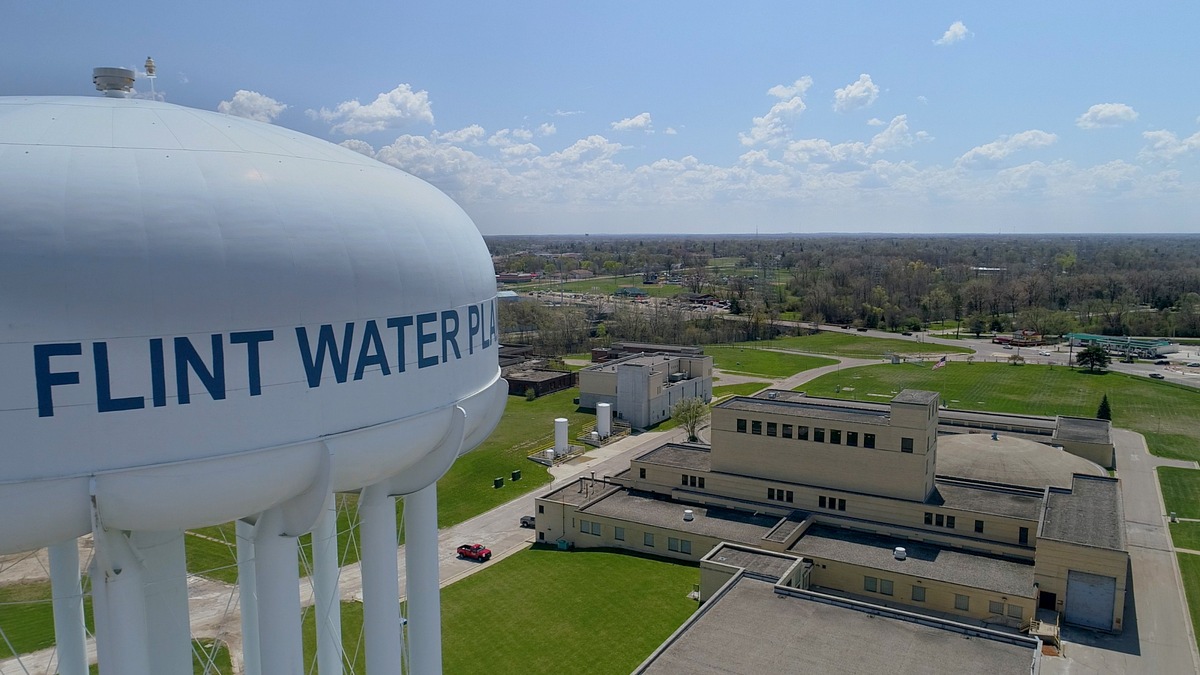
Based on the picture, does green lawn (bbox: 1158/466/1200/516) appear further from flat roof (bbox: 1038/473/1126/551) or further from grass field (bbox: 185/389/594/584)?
grass field (bbox: 185/389/594/584)

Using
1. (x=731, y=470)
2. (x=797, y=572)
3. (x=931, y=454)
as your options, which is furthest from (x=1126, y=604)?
(x=731, y=470)

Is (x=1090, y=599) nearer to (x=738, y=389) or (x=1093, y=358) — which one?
(x=738, y=389)

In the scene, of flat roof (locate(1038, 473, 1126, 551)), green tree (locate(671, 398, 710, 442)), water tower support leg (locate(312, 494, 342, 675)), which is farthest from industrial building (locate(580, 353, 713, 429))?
water tower support leg (locate(312, 494, 342, 675))

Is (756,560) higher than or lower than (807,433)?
lower

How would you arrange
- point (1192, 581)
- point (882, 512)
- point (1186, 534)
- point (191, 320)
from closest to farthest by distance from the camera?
1. point (191, 320)
2. point (1192, 581)
3. point (882, 512)
4. point (1186, 534)

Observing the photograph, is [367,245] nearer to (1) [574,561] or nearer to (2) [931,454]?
(1) [574,561]

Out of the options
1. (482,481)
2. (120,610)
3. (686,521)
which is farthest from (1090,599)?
(120,610)
